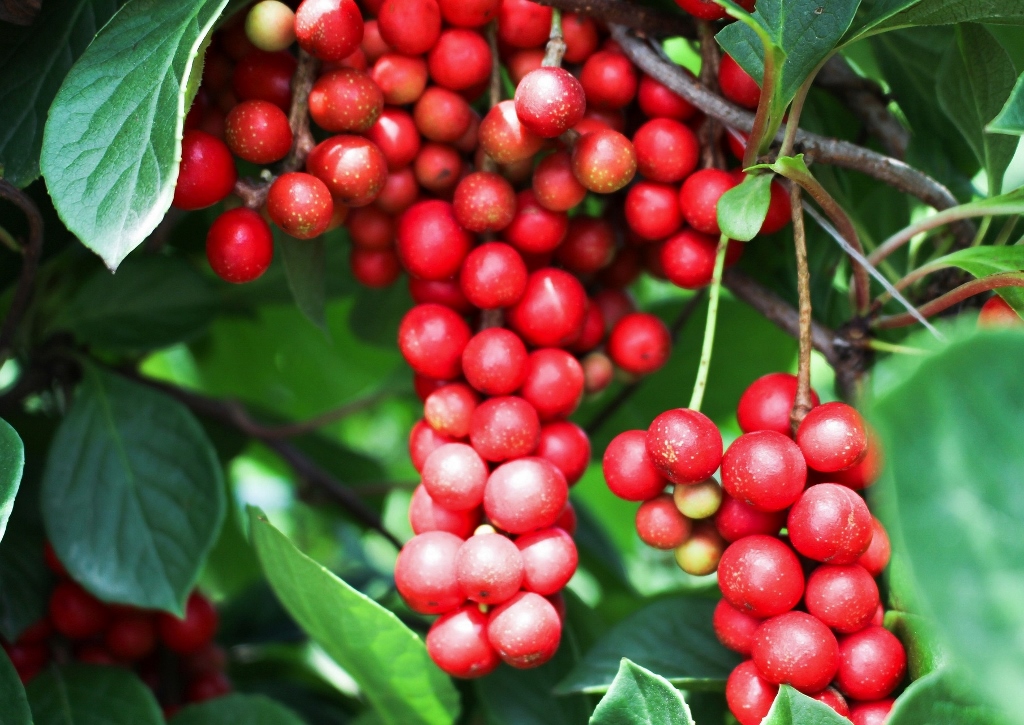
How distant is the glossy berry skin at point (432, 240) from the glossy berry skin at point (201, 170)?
0.12 m

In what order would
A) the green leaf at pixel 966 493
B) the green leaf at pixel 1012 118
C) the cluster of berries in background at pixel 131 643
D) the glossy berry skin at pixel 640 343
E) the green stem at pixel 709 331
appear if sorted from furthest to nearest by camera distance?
the cluster of berries in background at pixel 131 643
the glossy berry skin at pixel 640 343
the green stem at pixel 709 331
the green leaf at pixel 1012 118
the green leaf at pixel 966 493

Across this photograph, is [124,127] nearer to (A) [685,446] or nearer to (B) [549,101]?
(B) [549,101]

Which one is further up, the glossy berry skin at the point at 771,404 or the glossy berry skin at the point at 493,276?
the glossy berry skin at the point at 493,276

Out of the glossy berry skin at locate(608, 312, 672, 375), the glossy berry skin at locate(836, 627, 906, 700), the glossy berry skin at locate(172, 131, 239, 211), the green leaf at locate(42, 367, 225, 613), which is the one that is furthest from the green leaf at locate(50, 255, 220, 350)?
the glossy berry skin at locate(836, 627, 906, 700)

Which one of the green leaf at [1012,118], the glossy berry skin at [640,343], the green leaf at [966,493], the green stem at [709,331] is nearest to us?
the green leaf at [966,493]

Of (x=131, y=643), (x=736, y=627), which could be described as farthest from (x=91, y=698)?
(x=736, y=627)

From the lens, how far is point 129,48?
521 millimetres

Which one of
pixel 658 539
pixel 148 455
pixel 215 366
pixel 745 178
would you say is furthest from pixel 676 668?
pixel 215 366

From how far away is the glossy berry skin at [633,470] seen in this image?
55cm

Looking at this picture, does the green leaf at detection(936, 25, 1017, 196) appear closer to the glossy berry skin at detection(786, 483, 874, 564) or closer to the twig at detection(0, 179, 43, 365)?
the glossy berry skin at detection(786, 483, 874, 564)

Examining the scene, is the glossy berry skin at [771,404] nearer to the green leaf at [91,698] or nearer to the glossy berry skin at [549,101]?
the glossy berry skin at [549,101]

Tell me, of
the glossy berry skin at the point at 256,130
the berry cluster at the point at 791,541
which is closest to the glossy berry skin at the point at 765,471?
the berry cluster at the point at 791,541

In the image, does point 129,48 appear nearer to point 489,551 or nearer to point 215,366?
point 489,551

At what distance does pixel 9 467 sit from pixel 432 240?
0.28 m
